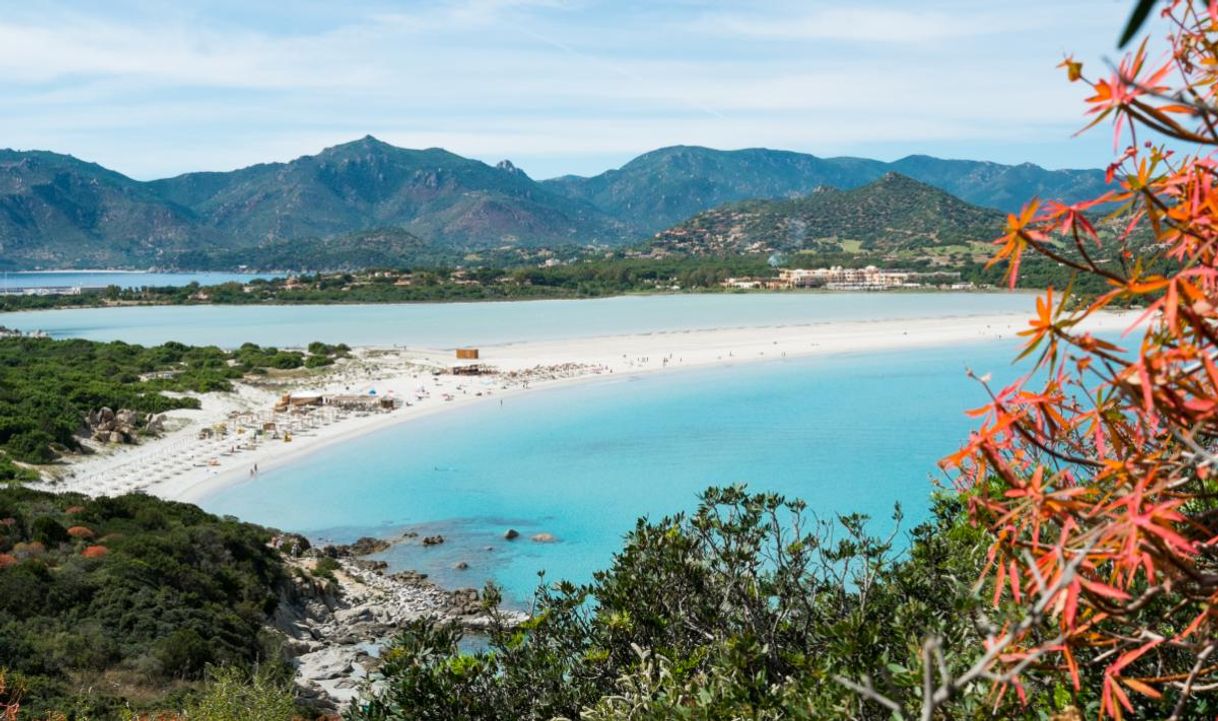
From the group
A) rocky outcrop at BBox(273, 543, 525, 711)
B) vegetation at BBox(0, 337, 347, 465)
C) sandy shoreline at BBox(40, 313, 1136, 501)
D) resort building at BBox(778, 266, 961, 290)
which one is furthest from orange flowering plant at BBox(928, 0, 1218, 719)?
resort building at BBox(778, 266, 961, 290)

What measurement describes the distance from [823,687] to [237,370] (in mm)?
39898

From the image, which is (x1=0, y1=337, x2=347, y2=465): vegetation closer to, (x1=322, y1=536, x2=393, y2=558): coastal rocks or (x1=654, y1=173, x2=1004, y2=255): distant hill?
(x1=322, y1=536, x2=393, y2=558): coastal rocks

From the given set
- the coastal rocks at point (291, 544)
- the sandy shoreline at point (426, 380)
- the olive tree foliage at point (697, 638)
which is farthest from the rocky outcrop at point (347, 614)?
the sandy shoreline at point (426, 380)

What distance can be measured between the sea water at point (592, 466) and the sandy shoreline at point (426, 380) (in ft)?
4.22

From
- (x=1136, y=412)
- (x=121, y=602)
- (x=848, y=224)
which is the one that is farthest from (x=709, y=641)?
(x=848, y=224)

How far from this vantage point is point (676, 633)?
4.51 metres

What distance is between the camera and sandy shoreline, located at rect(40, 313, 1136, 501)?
76.6 ft

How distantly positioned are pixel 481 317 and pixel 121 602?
64374mm

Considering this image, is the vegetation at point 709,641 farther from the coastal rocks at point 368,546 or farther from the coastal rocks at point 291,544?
the coastal rocks at point 368,546

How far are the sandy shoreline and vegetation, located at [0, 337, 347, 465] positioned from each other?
0.94 metres

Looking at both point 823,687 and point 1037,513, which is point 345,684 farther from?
point 1037,513

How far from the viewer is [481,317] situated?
75.1m

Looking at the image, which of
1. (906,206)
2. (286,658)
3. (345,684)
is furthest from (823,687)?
(906,206)

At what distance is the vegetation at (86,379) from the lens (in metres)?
23.0
